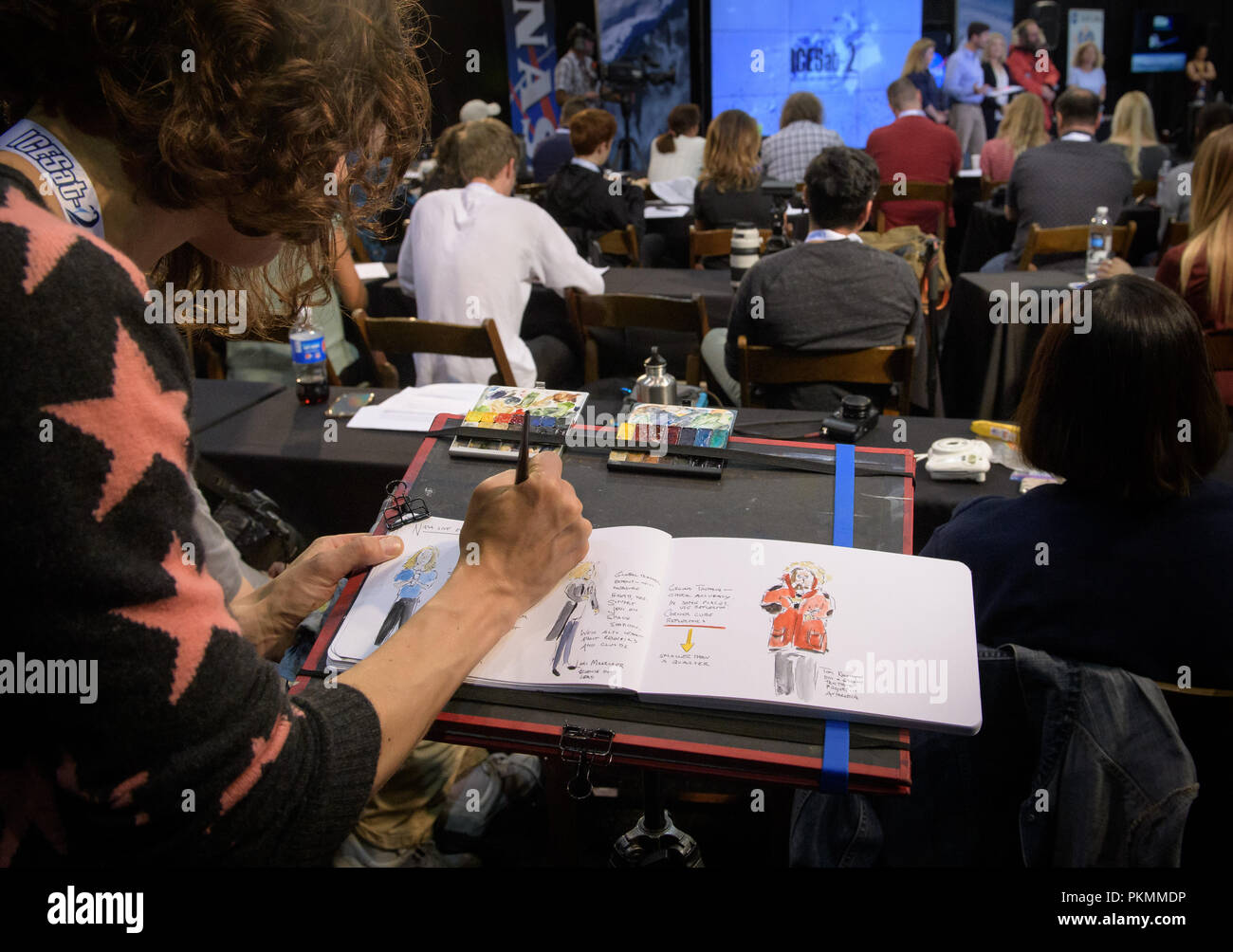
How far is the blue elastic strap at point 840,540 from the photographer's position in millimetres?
768

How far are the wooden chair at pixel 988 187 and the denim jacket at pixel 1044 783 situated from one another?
5.24 m

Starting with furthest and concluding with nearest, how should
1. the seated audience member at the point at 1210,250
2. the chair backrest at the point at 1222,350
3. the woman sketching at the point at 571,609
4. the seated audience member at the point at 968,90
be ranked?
the seated audience member at the point at 968,90 → the seated audience member at the point at 1210,250 → the chair backrest at the point at 1222,350 → the woman sketching at the point at 571,609

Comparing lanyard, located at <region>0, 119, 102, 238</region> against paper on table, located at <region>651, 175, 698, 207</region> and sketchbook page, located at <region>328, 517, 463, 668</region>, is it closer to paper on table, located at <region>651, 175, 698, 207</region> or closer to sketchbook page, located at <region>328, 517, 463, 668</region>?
sketchbook page, located at <region>328, 517, 463, 668</region>

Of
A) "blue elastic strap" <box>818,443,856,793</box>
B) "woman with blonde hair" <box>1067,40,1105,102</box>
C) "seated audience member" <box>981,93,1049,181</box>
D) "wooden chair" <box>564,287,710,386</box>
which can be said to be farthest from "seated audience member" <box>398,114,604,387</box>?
"woman with blonde hair" <box>1067,40,1105,102</box>

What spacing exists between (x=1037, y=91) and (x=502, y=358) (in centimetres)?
799

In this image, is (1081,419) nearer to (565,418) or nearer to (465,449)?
(565,418)

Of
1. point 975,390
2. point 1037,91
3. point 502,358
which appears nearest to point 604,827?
point 502,358

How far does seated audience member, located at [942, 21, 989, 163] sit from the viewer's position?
7.82 meters

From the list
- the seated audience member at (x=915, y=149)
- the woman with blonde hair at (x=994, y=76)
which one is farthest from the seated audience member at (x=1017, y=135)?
the woman with blonde hair at (x=994, y=76)

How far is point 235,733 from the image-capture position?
0.59 meters

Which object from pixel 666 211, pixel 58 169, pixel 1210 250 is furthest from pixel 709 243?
pixel 58 169

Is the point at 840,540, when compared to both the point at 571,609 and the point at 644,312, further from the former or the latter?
the point at 644,312
